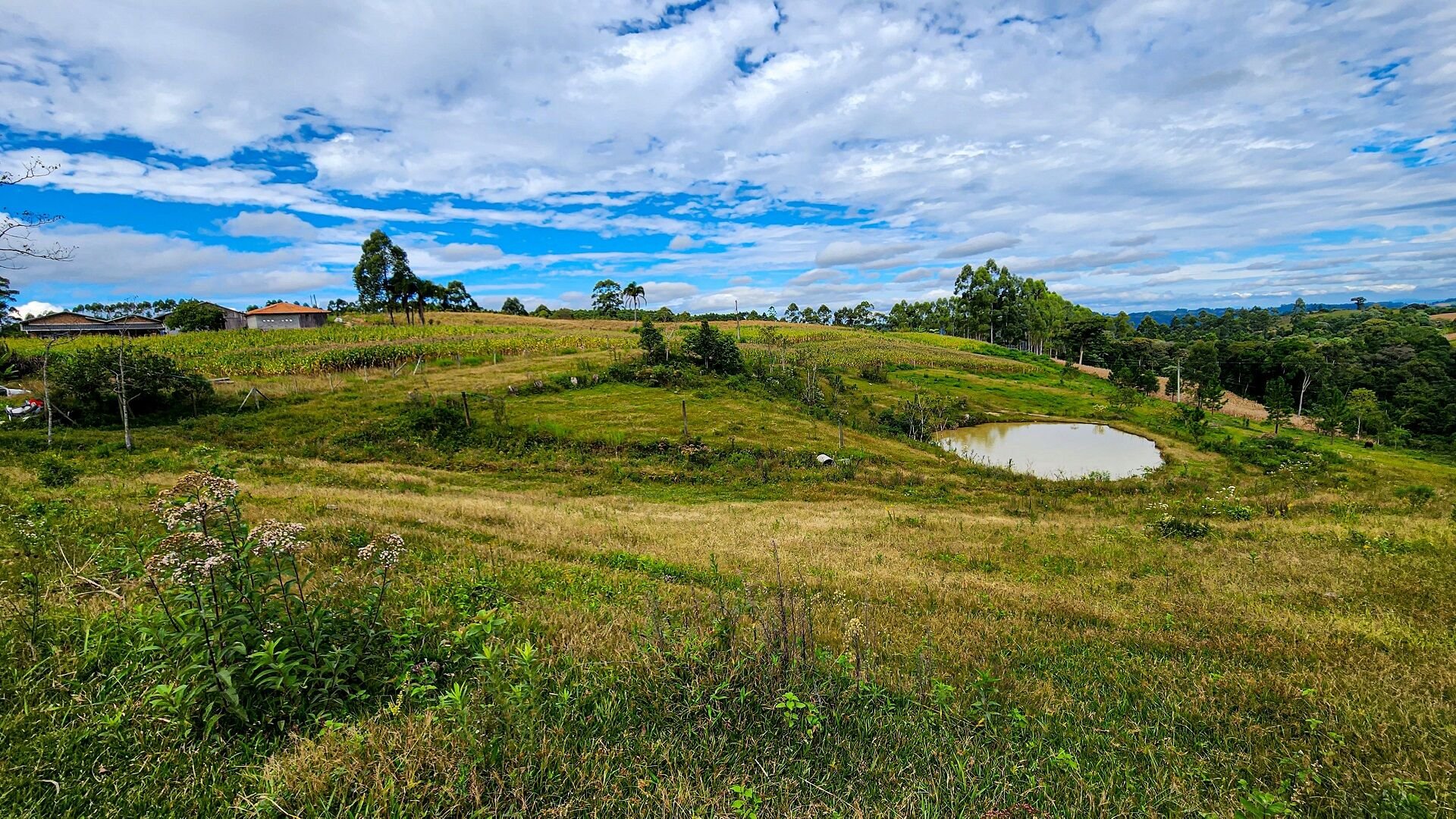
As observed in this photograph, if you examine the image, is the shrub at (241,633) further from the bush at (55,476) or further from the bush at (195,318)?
the bush at (195,318)

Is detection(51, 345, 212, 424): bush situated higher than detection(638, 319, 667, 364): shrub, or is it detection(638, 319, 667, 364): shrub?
detection(638, 319, 667, 364): shrub

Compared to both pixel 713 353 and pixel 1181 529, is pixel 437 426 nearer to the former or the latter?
pixel 713 353

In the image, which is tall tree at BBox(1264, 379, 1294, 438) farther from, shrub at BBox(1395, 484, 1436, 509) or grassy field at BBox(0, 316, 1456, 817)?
grassy field at BBox(0, 316, 1456, 817)

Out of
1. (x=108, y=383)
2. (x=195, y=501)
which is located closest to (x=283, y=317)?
(x=108, y=383)

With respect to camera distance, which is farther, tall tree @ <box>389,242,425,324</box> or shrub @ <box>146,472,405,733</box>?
tall tree @ <box>389,242,425,324</box>

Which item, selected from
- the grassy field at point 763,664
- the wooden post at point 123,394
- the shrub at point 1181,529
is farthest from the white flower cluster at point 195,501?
the wooden post at point 123,394

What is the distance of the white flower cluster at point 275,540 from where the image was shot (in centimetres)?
346

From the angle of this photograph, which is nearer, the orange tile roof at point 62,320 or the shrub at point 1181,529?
the shrub at point 1181,529

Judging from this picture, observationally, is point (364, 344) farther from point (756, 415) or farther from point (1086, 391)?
point (1086, 391)

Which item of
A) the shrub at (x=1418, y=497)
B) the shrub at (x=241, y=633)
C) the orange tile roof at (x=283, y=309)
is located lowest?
the shrub at (x=1418, y=497)

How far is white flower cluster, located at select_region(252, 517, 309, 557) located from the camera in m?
3.46

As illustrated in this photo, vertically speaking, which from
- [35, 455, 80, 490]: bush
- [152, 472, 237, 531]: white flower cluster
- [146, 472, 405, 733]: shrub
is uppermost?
[152, 472, 237, 531]: white flower cluster

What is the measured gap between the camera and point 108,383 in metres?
23.3

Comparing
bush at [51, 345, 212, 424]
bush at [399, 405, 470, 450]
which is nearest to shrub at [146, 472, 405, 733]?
bush at [399, 405, 470, 450]
